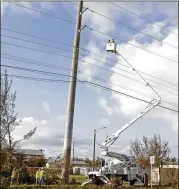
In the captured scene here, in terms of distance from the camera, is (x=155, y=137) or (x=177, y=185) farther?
(x=155, y=137)

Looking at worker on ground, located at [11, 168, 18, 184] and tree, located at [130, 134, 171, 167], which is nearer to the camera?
worker on ground, located at [11, 168, 18, 184]

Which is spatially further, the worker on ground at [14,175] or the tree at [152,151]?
the tree at [152,151]

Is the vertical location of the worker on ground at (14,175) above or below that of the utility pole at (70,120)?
below

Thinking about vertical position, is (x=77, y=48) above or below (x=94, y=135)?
above

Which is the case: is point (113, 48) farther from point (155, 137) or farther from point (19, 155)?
point (155, 137)

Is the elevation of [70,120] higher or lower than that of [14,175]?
higher

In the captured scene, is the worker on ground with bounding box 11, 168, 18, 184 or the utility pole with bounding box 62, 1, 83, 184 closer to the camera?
the worker on ground with bounding box 11, 168, 18, 184

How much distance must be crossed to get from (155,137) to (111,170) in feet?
71.3

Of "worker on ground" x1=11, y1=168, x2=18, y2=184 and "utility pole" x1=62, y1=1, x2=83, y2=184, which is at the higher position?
"utility pole" x1=62, y1=1, x2=83, y2=184

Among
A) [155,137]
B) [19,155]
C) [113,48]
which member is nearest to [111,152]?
[113,48]

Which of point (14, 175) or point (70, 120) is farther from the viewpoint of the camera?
point (70, 120)

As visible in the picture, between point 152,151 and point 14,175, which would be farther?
point 152,151

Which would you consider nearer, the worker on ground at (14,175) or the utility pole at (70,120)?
the worker on ground at (14,175)

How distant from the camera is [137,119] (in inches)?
1270
